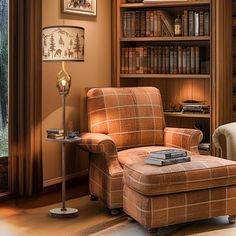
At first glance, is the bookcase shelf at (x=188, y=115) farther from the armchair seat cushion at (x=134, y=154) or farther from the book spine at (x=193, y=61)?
the armchair seat cushion at (x=134, y=154)

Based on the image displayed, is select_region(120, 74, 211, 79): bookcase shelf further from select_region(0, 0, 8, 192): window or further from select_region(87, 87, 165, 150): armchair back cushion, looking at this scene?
select_region(0, 0, 8, 192): window

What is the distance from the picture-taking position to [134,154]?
4.30m

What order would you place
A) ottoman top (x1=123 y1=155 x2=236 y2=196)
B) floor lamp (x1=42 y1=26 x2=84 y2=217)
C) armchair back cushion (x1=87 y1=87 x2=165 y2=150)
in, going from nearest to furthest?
ottoman top (x1=123 y1=155 x2=236 y2=196) < floor lamp (x1=42 y1=26 x2=84 y2=217) < armchair back cushion (x1=87 y1=87 x2=165 y2=150)

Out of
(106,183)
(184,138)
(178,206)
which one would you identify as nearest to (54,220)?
(106,183)

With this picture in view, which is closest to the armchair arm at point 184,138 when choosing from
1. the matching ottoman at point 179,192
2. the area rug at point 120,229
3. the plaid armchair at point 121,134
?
the plaid armchair at point 121,134

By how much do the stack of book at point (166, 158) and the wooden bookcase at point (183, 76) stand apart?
4.44 feet

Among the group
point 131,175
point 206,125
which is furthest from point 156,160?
point 206,125

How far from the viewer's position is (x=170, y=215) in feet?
11.8

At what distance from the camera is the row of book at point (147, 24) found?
5328mm

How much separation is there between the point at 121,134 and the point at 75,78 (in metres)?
0.84

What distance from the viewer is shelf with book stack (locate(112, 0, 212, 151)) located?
17.2 feet

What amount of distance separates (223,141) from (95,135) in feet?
3.48

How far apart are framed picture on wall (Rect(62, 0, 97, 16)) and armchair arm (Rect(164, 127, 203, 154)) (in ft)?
4.59

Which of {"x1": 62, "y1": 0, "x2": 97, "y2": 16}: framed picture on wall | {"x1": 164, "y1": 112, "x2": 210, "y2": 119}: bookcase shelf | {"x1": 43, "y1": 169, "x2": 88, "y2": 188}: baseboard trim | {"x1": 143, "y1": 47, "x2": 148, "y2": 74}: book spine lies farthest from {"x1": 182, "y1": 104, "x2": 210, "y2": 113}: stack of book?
{"x1": 62, "y1": 0, "x2": 97, "y2": 16}: framed picture on wall
